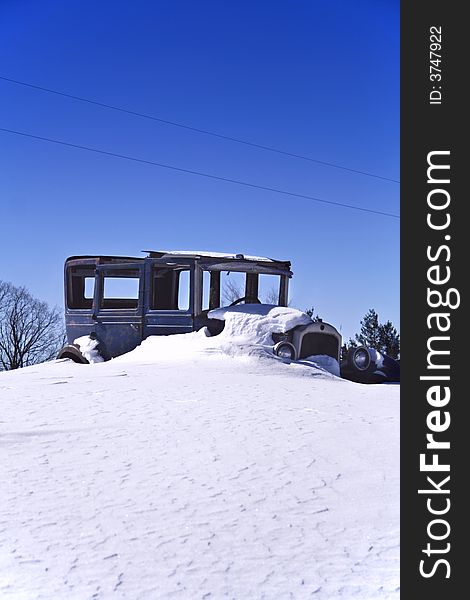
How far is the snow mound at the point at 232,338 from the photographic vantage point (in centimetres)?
1276

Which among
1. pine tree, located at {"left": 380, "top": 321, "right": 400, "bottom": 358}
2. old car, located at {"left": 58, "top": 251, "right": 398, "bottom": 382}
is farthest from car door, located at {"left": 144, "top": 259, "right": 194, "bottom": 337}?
pine tree, located at {"left": 380, "top": 321, "right": 400, "bottom": 358}

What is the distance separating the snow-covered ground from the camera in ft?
15.4

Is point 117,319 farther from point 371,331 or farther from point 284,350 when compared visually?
point 371,331

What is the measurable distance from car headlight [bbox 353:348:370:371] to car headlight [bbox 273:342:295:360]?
2274mm

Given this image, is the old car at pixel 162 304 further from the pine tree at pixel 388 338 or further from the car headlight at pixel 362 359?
the pine tree at pixel 388 338

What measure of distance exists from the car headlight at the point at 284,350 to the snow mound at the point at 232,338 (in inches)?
5.0

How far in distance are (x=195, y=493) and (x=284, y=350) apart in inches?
273

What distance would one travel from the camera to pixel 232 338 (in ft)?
42.3

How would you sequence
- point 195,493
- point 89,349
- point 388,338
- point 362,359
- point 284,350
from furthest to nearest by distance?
point 388,338 < point 362,359 < point 89,349 < point 284,350 < point 195,493

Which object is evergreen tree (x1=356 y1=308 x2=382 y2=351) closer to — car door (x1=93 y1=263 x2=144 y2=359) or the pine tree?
the pine tree

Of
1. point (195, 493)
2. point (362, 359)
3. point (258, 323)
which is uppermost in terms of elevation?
point (258, 323)

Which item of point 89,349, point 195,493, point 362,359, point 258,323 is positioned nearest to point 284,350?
point 258,323

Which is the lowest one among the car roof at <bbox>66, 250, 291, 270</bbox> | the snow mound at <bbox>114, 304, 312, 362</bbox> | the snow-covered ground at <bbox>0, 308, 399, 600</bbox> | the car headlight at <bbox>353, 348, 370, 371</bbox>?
the snow-covered ground at <bbox>0, 308, 399, 600</bbox>

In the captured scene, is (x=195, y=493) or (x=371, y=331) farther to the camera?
(x=371, y=331)
